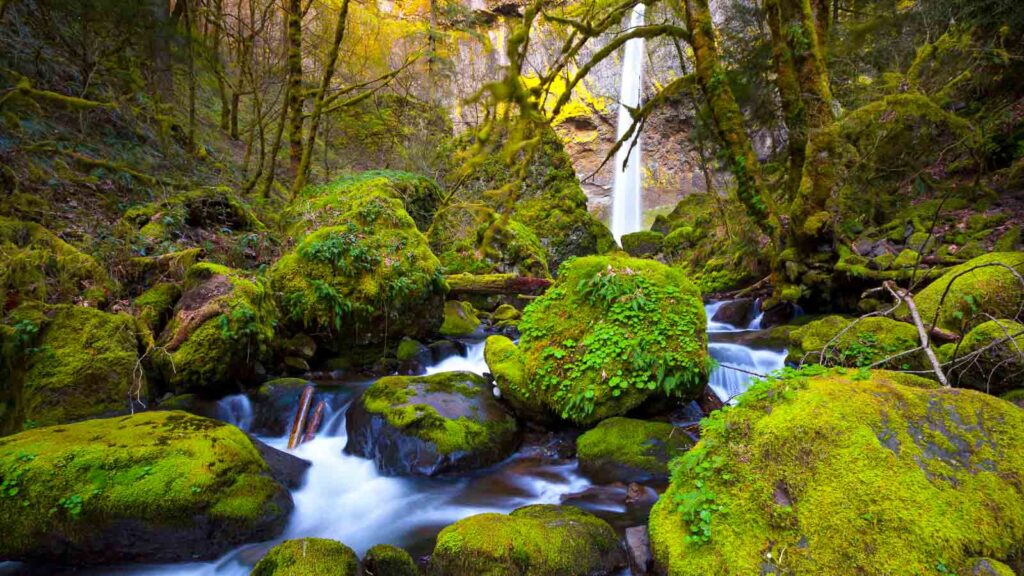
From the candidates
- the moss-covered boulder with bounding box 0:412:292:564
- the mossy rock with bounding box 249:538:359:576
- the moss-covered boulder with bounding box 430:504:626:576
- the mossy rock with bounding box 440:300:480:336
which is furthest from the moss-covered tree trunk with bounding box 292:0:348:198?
the moss-covered boulder with bounding box 430:504:626:576

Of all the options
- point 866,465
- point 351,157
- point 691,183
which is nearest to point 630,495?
point 866,465

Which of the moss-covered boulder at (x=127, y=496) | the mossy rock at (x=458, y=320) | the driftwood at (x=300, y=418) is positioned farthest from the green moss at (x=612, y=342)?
the mossy rock at (x=458, y=320)

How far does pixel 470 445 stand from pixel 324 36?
12.2 m

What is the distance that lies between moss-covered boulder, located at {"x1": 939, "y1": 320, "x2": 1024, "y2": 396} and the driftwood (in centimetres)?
618

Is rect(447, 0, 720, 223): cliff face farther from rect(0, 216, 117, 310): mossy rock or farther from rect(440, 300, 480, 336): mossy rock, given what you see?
rect(0, 216, 117, 310): mossy rock

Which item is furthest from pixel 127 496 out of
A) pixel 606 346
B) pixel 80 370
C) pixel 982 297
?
pixel 982 297

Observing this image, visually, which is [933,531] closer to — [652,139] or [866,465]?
[866,465]

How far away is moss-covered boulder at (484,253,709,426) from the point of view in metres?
5.19

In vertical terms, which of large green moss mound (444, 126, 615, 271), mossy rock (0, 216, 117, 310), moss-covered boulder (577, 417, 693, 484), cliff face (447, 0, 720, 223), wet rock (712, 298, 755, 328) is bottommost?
moss-covered boulder (577, 417, 693, 484)

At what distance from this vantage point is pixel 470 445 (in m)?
5.07

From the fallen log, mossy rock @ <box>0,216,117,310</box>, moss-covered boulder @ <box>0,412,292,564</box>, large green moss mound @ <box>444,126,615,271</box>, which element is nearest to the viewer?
moss-covered boulder @ <box>0,412,292,564</box>

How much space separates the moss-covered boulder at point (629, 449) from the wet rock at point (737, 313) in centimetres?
594

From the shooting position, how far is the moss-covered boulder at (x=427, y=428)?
16.4ft

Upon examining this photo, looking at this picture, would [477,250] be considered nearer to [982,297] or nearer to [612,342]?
[612,342]
